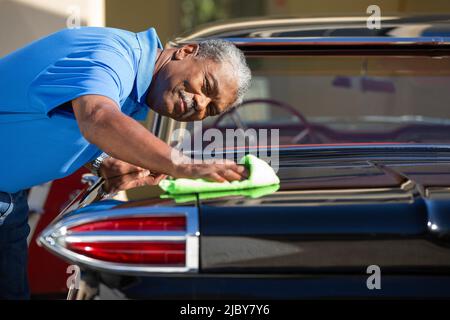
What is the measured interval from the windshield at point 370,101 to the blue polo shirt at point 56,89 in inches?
42.9

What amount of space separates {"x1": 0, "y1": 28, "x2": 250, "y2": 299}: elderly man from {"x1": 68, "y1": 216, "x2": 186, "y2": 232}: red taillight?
0.20 m

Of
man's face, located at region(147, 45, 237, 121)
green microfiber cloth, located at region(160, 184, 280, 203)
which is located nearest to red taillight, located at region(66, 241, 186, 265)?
green microfiber cloth, located at region(160, 184, 280, 203)

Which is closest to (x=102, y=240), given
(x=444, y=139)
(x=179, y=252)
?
(x=179, y=252)

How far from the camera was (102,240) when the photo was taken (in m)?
1.99

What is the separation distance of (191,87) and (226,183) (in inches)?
20.4

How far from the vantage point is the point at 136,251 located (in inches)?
77.9

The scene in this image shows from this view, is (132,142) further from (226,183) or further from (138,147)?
(226,183)

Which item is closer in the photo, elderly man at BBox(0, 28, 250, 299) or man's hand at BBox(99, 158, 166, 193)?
elderly man at BBox(0, 28, 250, 299)

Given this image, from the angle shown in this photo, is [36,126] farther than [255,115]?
No

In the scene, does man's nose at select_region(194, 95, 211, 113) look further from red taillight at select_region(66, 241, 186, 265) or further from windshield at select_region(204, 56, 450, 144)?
windshield at select_region(204, 56, 450, 144)

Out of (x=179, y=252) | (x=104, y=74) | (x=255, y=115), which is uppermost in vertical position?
(x=104, y=74)

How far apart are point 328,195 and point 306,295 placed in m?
0.26

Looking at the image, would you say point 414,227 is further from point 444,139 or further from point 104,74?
point 444,139

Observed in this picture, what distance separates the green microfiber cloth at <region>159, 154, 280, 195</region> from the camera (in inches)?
83.0
